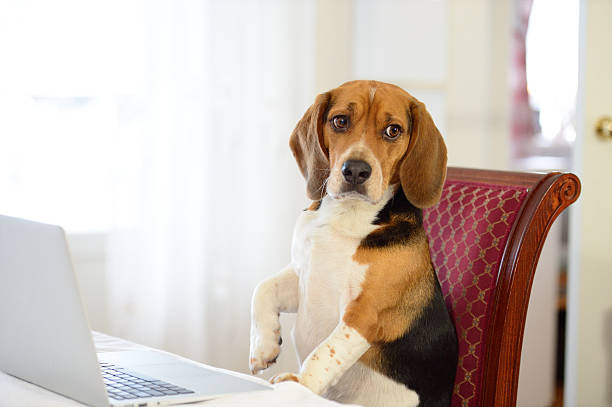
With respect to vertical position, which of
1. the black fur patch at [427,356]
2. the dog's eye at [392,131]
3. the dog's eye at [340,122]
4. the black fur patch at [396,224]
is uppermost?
the dog's eye at [340,122]

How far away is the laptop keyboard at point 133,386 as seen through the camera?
103 cm

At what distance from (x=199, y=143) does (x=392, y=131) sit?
1422 millimetres

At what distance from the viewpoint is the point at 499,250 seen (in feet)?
4.96

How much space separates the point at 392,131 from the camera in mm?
1392

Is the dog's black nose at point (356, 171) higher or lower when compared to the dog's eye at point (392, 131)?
lower

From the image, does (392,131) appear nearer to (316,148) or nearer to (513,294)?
(316,148)

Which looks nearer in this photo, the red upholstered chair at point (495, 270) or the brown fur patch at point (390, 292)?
the brown fur patch at point (390, 292)

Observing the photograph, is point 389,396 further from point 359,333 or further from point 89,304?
point 89,304

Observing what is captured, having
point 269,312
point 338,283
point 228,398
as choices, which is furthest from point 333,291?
point 228,398

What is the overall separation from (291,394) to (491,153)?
107 inches

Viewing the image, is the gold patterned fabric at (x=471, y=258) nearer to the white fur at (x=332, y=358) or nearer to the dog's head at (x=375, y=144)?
the dog's head at (x=375, y=144)

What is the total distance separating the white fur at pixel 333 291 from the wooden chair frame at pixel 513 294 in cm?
19

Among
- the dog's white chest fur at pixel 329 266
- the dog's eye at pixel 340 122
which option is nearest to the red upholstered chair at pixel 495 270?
the dog's white chest fur at pixel 329 266

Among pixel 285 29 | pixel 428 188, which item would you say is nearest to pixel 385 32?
pixel 285 29
